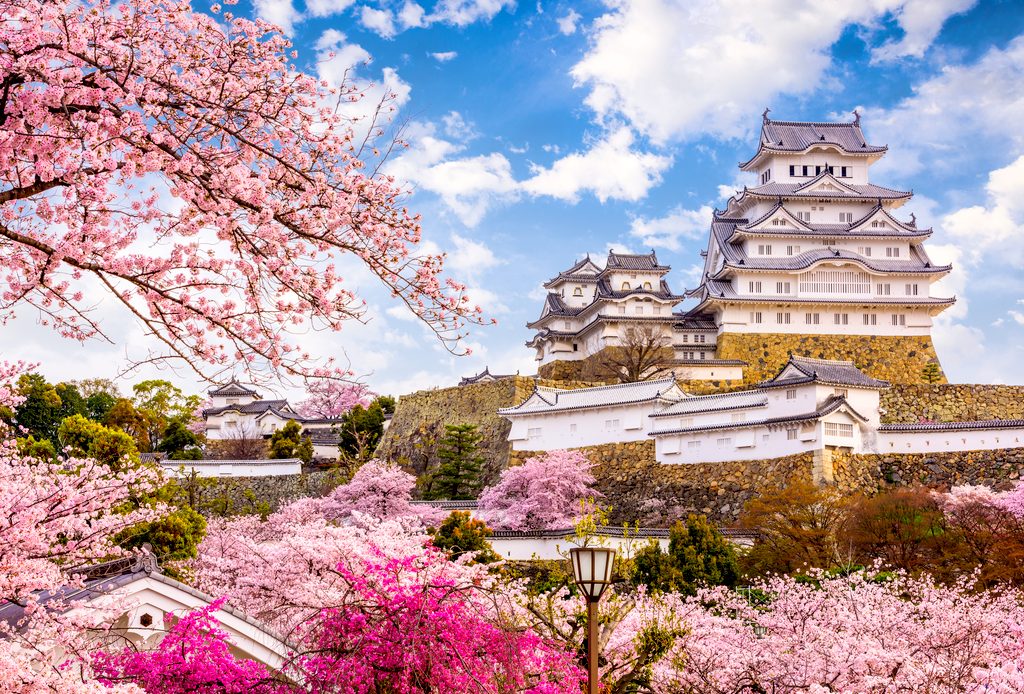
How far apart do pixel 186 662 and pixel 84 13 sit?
4.37 meters

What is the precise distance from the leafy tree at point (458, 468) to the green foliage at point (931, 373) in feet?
54.1

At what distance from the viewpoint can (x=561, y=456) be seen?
32.6 m

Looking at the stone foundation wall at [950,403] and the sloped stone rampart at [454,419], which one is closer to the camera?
the stone foundation wall at [950,403]

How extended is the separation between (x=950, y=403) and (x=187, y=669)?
30.6 metres

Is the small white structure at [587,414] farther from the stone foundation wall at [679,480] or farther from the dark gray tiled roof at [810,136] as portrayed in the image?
the dark gray tiled roof at [810,136]

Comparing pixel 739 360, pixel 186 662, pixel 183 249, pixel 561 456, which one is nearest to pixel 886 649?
pixel 186 662

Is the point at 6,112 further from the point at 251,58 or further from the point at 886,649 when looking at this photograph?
the point at 886,649

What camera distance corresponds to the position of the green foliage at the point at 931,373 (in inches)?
1500

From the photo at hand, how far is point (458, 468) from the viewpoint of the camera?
35.3 meters

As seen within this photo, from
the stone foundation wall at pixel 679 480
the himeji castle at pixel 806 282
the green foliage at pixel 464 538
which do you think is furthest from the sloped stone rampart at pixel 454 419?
the green foliage at pixel 464 538

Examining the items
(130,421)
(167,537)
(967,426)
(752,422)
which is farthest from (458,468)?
(130,421)

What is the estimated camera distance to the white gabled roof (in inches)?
1293

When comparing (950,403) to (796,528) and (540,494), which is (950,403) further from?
(540,494)

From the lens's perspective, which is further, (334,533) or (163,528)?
(163,528)
